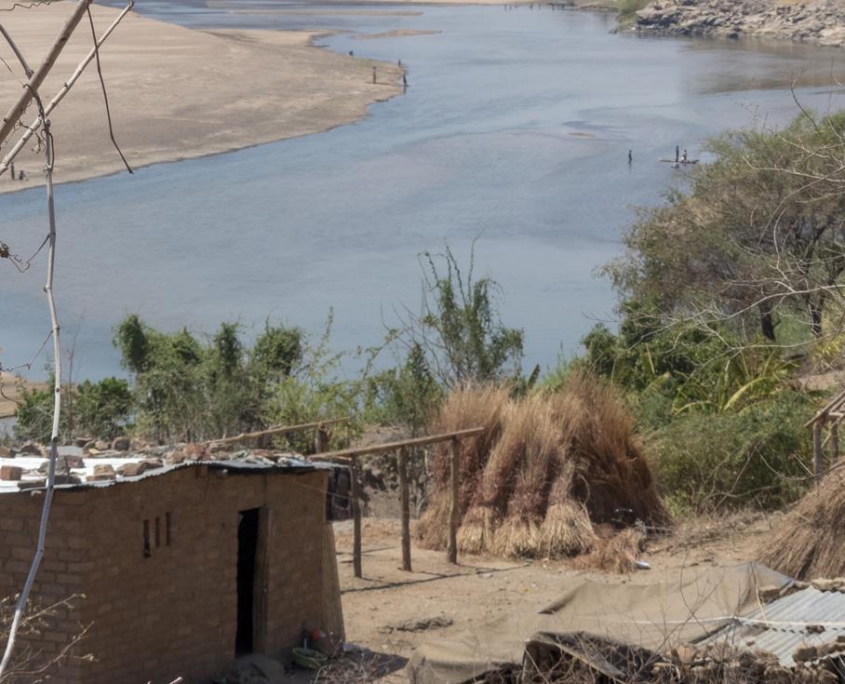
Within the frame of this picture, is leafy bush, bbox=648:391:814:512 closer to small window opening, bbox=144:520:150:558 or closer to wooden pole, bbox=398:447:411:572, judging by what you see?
wooden pole, bbox=398:447:411:572

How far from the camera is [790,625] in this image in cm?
712

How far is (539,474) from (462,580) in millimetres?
1615

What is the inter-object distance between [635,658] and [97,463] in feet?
13.1

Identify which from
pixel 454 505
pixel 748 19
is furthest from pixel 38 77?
pixel 748 19

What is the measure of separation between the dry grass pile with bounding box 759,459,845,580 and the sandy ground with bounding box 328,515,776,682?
998 millimetres

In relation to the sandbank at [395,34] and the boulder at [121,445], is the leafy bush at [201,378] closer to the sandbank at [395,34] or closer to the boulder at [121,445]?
the boulder at [121,445]

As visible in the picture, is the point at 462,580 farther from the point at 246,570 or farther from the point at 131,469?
the point at 131,469

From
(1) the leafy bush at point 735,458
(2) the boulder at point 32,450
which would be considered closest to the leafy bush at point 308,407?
(1) the leafy bush at point 735,458

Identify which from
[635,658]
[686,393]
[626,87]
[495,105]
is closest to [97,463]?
[635,658]

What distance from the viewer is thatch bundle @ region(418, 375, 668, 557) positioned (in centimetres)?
1337

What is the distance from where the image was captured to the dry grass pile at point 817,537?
10.3m

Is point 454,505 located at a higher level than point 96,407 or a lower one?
higher

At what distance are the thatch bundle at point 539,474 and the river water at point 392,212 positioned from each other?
14.6 ft

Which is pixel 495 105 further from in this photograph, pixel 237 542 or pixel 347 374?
pixel 237 542
